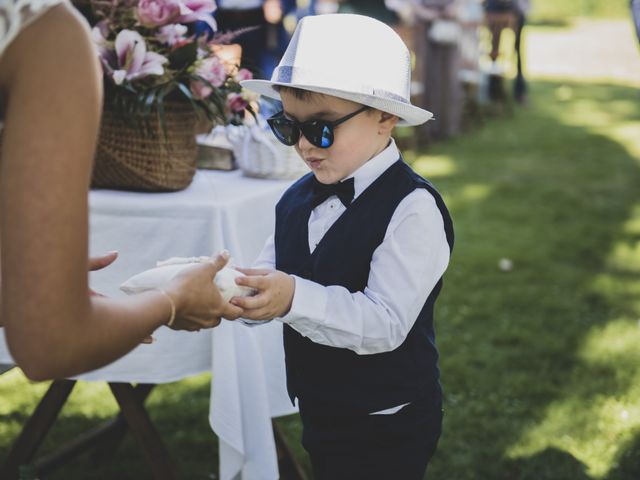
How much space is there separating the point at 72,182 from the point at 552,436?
2.66 m

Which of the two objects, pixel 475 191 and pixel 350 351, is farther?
pixel 475 191

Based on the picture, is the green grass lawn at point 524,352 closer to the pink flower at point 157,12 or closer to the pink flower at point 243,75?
the pink flower at point 243,75

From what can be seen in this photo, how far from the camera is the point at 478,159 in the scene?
835cm

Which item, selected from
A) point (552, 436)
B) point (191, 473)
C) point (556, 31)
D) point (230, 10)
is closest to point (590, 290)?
point (552, 436)

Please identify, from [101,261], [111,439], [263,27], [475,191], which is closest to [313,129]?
[101,261]

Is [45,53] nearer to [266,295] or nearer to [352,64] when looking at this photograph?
[266,295]

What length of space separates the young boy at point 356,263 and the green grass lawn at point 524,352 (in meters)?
1.16

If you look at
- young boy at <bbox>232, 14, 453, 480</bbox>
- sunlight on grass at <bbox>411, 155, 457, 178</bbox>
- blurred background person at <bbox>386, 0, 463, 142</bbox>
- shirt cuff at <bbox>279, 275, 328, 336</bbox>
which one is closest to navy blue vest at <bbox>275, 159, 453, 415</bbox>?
young boy at <bbox>232, 14, 453, 480</bbox>

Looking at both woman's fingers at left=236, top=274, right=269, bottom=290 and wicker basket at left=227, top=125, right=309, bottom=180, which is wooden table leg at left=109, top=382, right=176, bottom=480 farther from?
woman's fingers at left=236, top=274, right=269, bottom=290

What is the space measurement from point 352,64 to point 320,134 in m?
0.18

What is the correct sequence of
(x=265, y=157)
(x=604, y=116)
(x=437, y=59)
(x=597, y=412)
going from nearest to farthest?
(x=265, y=157), (x=597, y=412), (x=437, y=59), (x=604, y=116)

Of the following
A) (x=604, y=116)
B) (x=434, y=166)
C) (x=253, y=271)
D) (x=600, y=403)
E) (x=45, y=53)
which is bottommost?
(x=604, y=116)

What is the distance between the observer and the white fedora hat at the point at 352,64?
1.78 meters

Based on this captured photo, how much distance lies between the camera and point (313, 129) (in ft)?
5.91
